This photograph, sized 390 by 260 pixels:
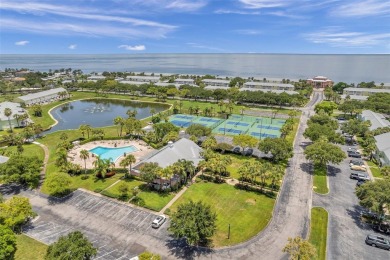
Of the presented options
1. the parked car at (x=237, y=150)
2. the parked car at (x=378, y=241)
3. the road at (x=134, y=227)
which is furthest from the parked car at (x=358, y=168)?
the parked car at (x=237, y=150)

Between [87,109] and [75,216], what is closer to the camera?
[75,216]

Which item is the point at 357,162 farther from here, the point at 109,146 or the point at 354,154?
the point at 109,146

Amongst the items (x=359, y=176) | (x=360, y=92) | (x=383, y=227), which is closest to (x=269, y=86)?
(x=360, y=92)

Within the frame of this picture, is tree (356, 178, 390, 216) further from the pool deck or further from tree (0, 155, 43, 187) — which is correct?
tree (0, 155, 43, 187)

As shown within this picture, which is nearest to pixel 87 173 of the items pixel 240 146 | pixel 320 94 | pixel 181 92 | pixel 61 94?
pixel 240 146

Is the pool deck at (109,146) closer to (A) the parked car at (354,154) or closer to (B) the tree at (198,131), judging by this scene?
(B) the tree at (198,131)

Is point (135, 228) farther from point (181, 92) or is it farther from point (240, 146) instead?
point (181, 92)

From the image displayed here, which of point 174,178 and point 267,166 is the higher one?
point 267,166

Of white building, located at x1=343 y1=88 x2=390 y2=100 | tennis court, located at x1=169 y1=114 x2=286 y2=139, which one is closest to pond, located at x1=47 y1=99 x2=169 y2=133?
tennis court, located at x1=169 y1=114 x2=286 y2=139
